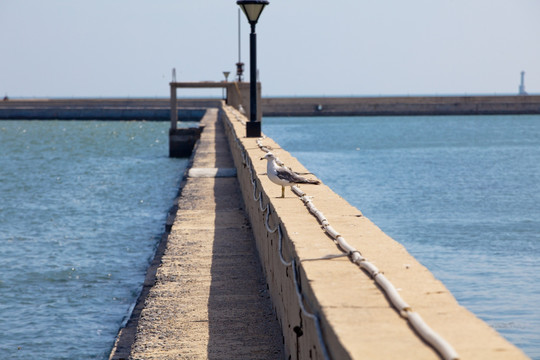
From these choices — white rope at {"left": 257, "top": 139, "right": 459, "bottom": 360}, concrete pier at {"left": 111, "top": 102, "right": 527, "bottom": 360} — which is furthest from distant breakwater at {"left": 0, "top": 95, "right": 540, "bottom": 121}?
white rope at {"left": 257, "top": 139, "right": 459, "bottom": 360}

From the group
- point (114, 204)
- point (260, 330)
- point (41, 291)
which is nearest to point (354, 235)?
point (260, 330)

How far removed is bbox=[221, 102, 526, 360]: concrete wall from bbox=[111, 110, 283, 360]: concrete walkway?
322 mm

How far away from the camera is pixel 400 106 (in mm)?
100375

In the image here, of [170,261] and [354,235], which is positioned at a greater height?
[354,235]

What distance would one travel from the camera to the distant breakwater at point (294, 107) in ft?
295

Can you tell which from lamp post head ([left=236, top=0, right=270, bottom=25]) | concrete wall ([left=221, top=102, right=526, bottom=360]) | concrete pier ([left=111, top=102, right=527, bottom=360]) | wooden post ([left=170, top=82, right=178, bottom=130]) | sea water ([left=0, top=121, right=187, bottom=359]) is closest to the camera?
concrete wall ([left=221, top=102, right=526, bottom=360])

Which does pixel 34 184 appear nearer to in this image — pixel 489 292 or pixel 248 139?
pixel 248 139

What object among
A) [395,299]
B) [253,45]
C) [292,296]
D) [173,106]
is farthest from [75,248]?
[173,106]

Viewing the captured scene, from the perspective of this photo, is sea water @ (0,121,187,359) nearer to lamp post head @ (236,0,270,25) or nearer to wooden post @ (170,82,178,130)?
wooden post @ (170,82,178,130)

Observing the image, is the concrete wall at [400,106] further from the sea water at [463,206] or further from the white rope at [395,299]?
the white rope at [395,299]

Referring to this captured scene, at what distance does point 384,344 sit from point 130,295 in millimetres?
10120

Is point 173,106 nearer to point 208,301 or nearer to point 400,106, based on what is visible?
point 208,301

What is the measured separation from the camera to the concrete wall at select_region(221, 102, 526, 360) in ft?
11.7

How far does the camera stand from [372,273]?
15.8 feet
